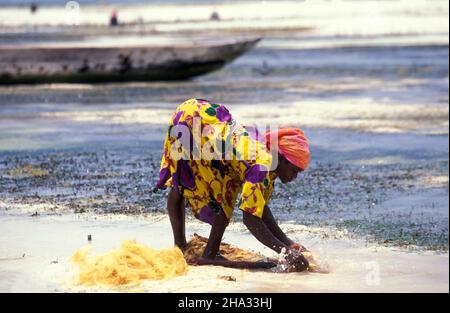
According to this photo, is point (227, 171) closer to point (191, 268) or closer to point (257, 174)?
point (257, 174)

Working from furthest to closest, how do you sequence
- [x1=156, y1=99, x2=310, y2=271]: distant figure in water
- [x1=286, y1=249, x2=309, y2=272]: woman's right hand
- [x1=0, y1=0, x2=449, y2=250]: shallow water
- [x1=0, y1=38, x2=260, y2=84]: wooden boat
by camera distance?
[x1=0, y1=38, x2=260, y2=84]: wooden boat
[x1=0, y1=0, x2=449, y2=250]: shallow water
[x1=286, y1=249, x2=309, y2=272]: woman's right hand
[x1=156, y1=99, x2=310, y2=271]: distant figure in water

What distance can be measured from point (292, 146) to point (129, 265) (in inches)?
41.0

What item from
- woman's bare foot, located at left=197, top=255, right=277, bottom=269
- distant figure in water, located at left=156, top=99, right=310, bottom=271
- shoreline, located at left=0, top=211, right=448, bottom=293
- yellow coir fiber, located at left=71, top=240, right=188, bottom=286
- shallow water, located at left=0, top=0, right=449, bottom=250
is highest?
distant figure in water, located at left=156, top=99, right=310, bottom=271

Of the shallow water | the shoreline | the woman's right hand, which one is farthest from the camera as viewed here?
the shallow water

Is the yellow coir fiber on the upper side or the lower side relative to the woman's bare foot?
upper

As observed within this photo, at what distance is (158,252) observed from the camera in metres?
6.05

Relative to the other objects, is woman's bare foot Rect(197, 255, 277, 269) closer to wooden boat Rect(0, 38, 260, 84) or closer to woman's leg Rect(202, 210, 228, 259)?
woman's leg Rect(202, 210, 228, 259)

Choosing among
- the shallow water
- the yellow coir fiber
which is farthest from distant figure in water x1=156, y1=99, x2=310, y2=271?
the shallow water

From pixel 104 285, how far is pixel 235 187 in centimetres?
90

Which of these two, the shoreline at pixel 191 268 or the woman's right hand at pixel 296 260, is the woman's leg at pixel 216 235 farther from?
the woman's right hand at pixel 296 260

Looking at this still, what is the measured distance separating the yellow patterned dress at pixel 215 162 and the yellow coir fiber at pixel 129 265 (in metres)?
0.33

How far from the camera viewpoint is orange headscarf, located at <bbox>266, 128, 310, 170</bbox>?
5.89 metres
